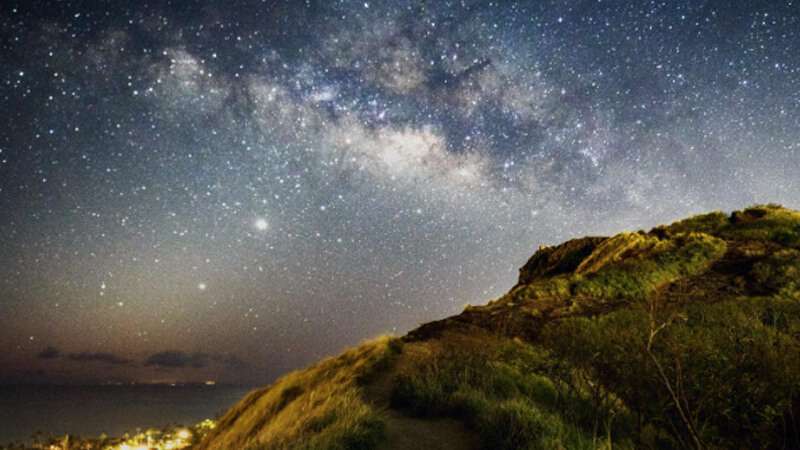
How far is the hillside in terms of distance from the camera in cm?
533

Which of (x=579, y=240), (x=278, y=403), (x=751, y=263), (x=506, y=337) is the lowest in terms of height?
(x=278, y=403)

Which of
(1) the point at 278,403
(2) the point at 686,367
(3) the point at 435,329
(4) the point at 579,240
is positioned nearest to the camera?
(2) the point at 686,367

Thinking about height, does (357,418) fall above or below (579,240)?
below

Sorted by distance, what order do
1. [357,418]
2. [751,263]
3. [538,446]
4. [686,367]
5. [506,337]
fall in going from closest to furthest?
[538,446]
[357,418]
[686,367]
[506,337]
[751,263]

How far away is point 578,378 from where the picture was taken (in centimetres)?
686

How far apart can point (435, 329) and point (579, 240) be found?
1533 centimetres

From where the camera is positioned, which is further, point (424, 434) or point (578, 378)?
point (578, 378)

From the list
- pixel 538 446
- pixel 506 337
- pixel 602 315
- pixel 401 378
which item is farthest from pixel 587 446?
pixel 602 315

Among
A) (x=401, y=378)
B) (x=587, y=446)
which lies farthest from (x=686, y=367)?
(x=401, y=378)

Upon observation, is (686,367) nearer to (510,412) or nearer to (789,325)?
(510,412)

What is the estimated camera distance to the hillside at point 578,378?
5332 mm

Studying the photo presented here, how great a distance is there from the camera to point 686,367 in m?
6.70

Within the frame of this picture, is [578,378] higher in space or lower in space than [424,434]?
higher

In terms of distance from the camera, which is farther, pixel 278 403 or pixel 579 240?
pixel 579 240
